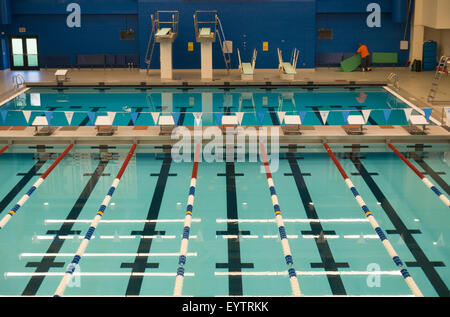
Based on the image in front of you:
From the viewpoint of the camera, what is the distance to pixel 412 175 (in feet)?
32.6

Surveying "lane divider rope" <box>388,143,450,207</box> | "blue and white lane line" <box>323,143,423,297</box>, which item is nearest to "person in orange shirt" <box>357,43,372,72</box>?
"lane divider rope" <box>388,143,450,207</box>

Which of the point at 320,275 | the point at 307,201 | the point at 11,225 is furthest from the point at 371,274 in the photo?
the point at 11,225

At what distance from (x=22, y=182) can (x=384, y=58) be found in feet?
49.0

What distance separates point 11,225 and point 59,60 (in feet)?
47.2

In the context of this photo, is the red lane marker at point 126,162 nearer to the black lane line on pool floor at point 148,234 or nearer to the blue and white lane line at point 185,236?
the black lane line on pool floor at point 148,234

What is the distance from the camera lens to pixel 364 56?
20344 millimetres

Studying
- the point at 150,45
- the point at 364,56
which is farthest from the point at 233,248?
the point at 364,56

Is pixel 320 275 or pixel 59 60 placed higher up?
pixel 59 60

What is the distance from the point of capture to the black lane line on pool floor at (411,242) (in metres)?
6.29

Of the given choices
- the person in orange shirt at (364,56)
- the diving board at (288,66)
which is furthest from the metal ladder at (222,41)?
the person in orange shirt at (364,56)

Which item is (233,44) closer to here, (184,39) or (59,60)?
(184,39)

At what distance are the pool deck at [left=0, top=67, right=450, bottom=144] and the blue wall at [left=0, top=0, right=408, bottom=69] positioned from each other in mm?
823

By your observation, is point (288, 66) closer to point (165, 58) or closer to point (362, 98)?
point (362, 98)

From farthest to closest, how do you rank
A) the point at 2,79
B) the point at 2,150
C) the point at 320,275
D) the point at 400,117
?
the point at 2,79, the point at 400,117, the point at 2,150, the point at 320,275
